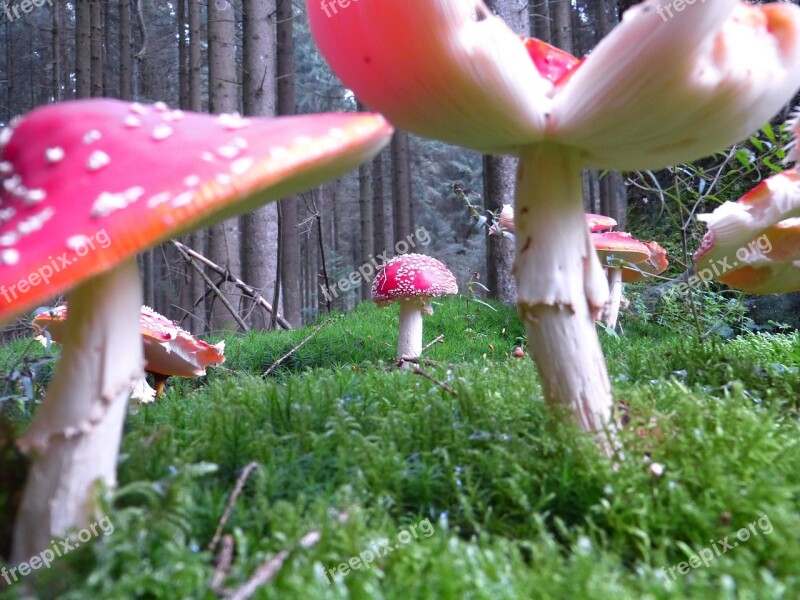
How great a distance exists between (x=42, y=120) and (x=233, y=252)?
7821 millimetres

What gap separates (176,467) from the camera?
1.58 meters

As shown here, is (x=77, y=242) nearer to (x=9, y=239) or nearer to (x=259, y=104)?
(x=9, y=239)

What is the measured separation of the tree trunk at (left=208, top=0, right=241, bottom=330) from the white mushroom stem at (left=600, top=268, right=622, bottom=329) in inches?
201

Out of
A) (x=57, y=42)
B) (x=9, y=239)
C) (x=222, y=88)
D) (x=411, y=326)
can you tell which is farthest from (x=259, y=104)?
(x=57, y=42)

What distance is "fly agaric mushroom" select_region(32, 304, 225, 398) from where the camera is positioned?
10.4ft

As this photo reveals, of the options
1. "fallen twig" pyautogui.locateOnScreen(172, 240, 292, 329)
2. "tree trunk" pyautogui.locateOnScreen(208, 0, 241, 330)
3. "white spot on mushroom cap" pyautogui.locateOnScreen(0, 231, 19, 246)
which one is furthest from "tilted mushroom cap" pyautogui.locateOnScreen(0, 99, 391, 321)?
"tree trunk" pyautogui.locateOnScreen(208, 0, 241, 330)

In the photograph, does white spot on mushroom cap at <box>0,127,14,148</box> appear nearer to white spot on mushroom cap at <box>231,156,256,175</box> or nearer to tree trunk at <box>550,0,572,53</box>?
white spot on mushroom cap at <box>231,156,256,175</box>

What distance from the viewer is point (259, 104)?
8.30 meters

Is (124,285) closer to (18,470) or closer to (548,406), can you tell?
(18,470)

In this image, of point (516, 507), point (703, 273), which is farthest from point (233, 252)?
point (516, 507)

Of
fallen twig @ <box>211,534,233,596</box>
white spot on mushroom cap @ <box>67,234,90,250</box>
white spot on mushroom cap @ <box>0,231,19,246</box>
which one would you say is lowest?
fallen twig @ <box>211,534,233,596</box>

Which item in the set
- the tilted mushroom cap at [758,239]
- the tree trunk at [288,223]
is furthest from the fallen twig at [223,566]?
the tree trunk at [288,223]

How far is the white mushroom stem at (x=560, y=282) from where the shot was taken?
166cm

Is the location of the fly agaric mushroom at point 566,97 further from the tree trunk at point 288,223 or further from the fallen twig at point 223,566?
the tree trunk at point 288,223
